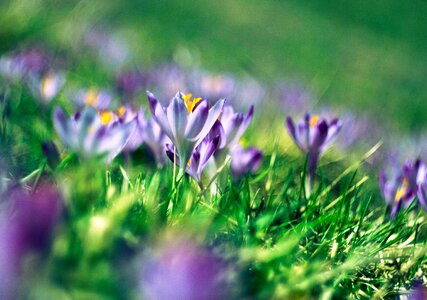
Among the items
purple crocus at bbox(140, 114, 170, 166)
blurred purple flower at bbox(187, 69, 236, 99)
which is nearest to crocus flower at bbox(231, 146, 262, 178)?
purple crocus at bbox(140, 114, 170, 166)

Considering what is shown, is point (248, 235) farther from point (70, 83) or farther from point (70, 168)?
point (70, 83)

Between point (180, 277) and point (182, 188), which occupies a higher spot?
point (180, 277)

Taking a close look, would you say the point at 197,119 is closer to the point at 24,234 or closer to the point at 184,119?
the point at 184,119

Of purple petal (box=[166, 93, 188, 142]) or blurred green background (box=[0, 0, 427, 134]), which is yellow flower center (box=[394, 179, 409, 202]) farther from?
blurred green background (box=[0, 0, 427, 134])

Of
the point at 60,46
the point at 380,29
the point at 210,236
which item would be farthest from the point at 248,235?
the point at 380,29

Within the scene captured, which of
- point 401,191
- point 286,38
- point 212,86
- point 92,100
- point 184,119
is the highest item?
point 184,119

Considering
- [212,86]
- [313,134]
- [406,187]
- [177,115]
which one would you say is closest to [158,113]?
[177,115]
